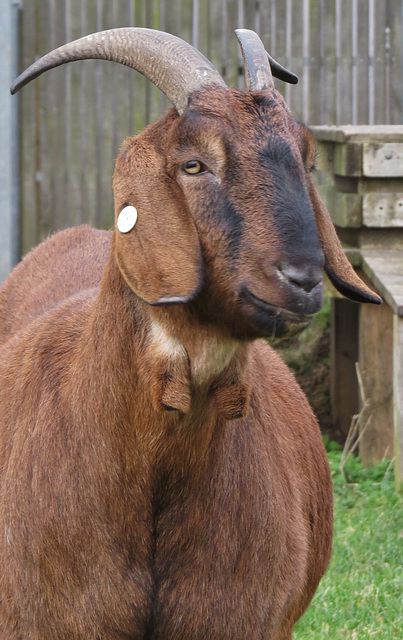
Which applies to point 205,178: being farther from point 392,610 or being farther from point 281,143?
point 392,610

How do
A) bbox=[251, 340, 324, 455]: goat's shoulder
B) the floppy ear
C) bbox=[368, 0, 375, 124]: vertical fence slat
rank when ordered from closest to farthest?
the floppy ear, bbox=[251, 340, 324, 455]: goat's shoulder, bbox=[368, 0, 375, 124]: vertical fence slat

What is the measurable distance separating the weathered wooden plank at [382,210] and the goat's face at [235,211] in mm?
4558

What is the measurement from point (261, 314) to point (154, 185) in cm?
49

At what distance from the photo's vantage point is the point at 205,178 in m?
2.94

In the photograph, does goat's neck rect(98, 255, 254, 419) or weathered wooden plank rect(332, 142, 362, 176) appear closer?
goat's neck rect(98, 255, 254, 419)

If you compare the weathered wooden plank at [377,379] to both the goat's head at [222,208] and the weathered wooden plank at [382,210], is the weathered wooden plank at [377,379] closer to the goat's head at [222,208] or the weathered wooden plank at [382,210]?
the weathered wooden plank at [382,210]

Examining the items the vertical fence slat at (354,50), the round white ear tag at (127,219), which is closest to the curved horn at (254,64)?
the round white ear tag at (127,219)

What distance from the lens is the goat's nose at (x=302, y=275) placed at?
9.02 feet

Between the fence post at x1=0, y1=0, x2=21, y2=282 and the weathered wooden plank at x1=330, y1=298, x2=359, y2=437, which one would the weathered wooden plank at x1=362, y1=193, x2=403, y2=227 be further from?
the fence post at x1=0, y1=0, x2=21, y2=282

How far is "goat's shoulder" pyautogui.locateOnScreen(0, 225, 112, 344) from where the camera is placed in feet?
16.2

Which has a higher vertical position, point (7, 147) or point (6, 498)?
point (7, 147)

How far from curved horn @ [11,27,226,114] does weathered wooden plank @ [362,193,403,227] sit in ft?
14.4

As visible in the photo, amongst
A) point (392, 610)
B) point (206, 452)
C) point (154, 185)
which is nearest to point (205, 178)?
point (154, 185)

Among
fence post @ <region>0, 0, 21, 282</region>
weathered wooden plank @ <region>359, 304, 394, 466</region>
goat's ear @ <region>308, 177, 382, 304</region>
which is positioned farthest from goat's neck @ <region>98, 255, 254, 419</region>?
fence post @ <region>0, 0, 21, 282</region>
